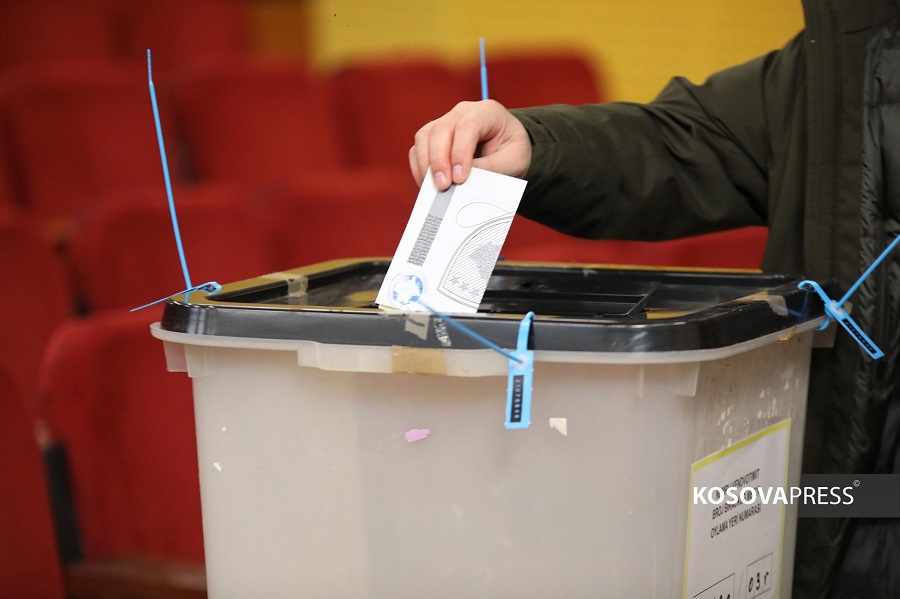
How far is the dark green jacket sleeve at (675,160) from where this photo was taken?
778 mm

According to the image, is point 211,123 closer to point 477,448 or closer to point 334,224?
point 334,224

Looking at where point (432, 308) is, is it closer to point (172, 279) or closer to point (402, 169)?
point (172, 279)

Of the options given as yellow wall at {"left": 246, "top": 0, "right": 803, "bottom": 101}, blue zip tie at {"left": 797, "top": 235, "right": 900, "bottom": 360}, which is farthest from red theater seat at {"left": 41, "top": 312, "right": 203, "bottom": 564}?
yellow wall at {"left": 246, "top": 0, "right": 803, "bottom": 101}

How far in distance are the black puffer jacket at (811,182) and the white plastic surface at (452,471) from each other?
0.14 m

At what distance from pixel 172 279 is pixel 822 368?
105 cm

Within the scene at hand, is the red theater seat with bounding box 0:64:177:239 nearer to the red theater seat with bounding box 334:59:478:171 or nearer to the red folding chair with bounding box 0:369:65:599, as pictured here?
the red theater seat with bounding box 334:59:478:171

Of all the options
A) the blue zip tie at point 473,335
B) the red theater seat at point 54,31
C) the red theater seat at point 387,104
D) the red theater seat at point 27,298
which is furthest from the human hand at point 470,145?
the red theater seat at point 54,31

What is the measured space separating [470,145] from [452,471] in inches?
8.3

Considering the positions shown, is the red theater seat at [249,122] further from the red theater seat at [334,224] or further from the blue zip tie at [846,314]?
the blue zip tie at [846,314]

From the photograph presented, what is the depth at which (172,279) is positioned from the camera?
1531mm

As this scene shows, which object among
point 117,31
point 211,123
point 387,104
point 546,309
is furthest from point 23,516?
point 117,31

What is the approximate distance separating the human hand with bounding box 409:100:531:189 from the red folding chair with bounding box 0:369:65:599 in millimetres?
673

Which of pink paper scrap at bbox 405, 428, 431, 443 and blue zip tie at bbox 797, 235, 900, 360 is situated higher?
blue zip tie at bbox 797, 235, 900, 360

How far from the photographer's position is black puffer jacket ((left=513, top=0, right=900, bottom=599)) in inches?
29.2
